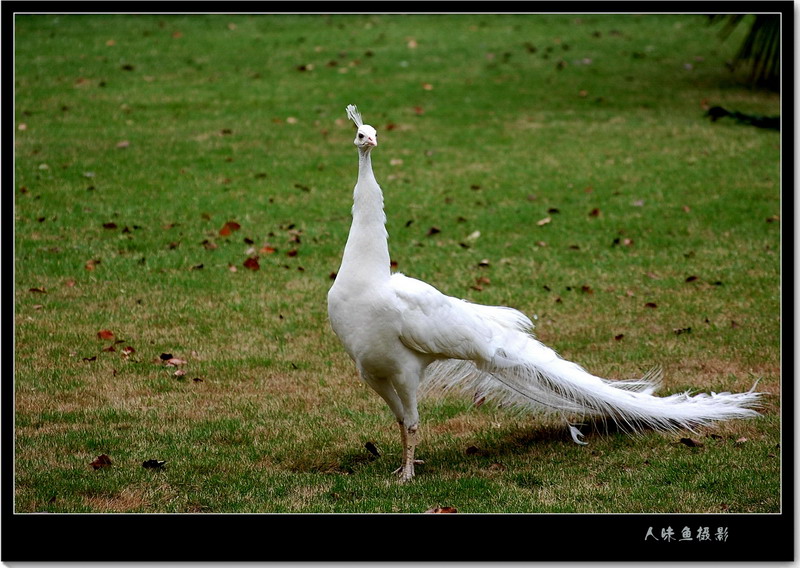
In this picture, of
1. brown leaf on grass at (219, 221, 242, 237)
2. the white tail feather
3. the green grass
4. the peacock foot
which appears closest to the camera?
the peacock foot

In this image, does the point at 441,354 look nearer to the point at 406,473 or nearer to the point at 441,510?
the point at 406,473

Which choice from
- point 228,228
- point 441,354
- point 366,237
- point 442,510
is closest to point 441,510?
point 442,510

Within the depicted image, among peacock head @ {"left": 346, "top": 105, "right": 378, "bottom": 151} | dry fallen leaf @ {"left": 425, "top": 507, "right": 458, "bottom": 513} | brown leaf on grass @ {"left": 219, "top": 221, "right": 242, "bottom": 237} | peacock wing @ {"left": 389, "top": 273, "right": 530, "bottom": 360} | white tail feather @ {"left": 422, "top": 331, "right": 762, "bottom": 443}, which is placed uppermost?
peacock head @ {"left": 346, "top": 105, "right": 378, "bottom": 151}

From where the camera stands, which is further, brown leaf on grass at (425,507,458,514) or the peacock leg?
the peacock leg

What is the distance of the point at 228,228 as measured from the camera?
9344 mm

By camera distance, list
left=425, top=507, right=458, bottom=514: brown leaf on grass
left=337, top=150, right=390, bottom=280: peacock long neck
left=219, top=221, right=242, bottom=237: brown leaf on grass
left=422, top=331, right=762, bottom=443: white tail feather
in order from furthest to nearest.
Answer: left=219, top=221, right=242, bottom=237: brown leaf on grass → left=422, top=331, right=762, bottom=443: white tail feather → left=337, top=150, right=390, bottom=280: peacock long neck → left=425, top=507, right=458, bottom=514: brown leaf on grass

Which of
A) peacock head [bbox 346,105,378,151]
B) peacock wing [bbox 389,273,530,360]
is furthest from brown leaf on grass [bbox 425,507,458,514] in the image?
peacock head [bbox 346,105,378,151]

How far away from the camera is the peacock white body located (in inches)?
177

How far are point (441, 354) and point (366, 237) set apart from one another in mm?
745

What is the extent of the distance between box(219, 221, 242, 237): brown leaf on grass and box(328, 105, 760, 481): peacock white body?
429cm

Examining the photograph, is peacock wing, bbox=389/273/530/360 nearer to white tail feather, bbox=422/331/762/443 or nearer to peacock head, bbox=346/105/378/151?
white tail feather, bbox=422/331/762/443

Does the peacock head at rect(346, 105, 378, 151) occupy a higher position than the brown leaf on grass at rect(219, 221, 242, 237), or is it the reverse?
the peacock head at rect(346, 105, 378, 151)

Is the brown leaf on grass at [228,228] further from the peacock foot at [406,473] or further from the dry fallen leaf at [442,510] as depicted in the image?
the dry fallen leaf at [442,510]

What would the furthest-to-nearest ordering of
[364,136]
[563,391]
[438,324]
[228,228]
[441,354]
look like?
[228,228]
[563,391]
[441,354]
[438,324]
[364,136]
